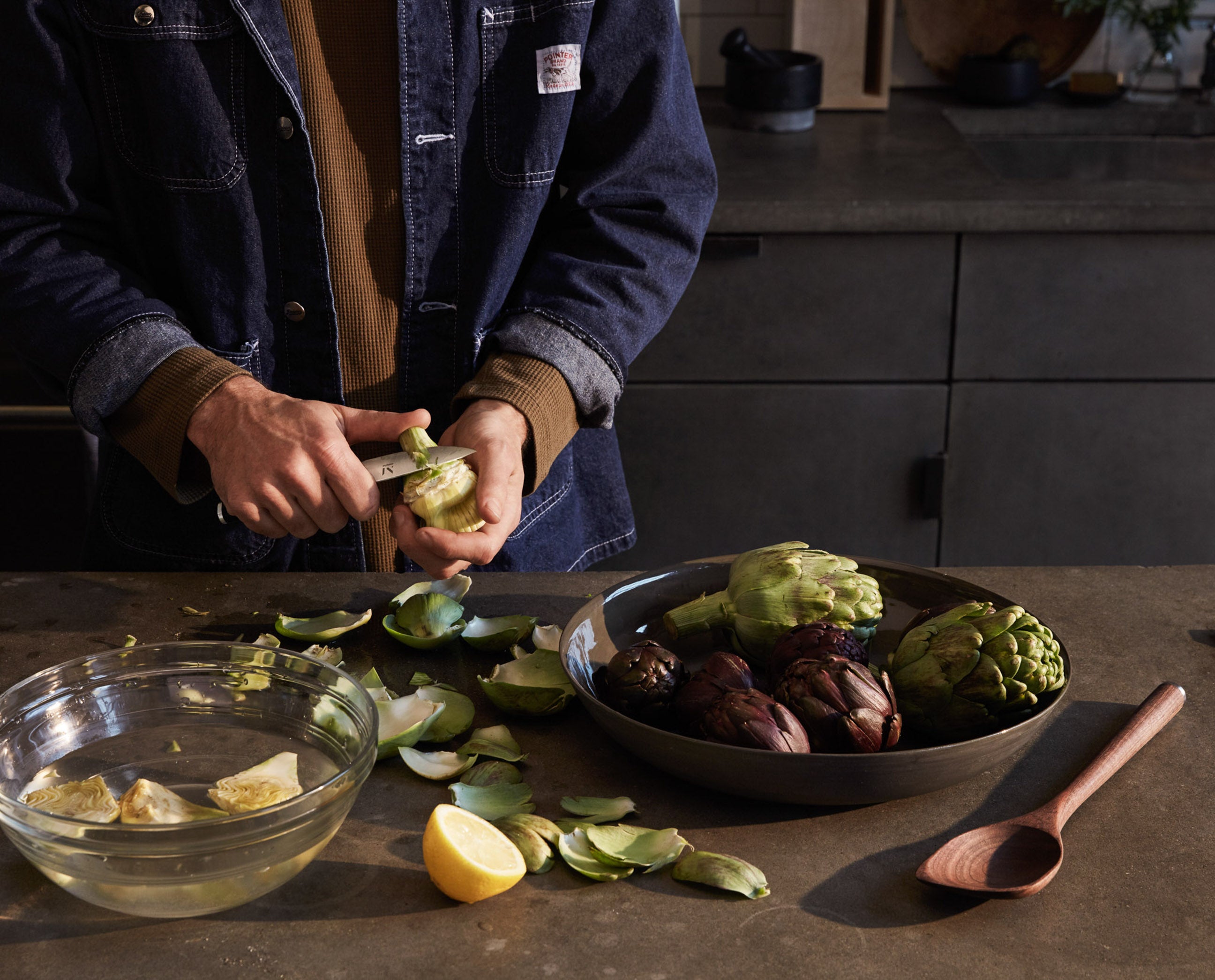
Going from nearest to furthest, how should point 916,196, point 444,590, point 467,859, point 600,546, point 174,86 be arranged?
point 467,859 < point 444,590 < point 174,86 < point 600,546 < point 916,196

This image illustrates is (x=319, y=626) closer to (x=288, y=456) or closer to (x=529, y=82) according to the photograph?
(x=288, y=456)

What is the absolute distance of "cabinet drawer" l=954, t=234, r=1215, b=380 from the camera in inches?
76.1

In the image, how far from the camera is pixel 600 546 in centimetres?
147

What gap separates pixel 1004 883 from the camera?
0.70 m

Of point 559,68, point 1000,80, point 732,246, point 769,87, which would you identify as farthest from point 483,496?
point 1000,80

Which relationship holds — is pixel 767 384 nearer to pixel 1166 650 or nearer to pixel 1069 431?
pixel 1069 431

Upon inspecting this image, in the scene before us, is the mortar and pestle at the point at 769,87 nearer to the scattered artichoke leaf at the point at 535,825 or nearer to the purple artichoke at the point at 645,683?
the purple artichoke at the point at 645,683

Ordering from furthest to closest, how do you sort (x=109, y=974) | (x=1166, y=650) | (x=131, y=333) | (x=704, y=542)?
1. (x=704, y=542)
2. (x=131, y=333)
3. (x=1166, y=650)
4. (x=109, y=974)

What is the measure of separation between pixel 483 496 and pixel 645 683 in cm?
26

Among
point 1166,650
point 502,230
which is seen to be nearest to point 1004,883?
point 1166,650

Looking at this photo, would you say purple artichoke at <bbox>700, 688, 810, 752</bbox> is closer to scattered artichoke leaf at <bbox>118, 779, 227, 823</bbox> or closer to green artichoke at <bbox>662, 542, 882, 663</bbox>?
green artichoke at <bbox>662, 542, 882, 663</bbox>

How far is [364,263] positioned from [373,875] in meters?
0.71

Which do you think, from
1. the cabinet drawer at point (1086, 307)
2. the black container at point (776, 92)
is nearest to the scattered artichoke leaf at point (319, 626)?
the cabinet drawer at point (1086, 307)

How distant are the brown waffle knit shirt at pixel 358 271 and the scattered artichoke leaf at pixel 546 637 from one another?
0.23 metres
